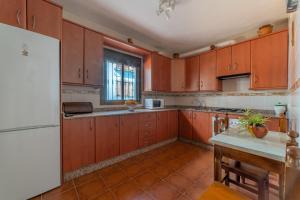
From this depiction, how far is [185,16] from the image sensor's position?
2.40 m

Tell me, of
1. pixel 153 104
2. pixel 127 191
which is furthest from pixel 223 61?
pixel 127 191

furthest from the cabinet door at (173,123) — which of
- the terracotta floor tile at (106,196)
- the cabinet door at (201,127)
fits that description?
the terracotta floor tile at (106,196)

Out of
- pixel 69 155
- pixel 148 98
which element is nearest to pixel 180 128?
pixel 148 98

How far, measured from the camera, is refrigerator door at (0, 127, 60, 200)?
4.57 feet

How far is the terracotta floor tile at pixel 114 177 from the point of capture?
1908 mm

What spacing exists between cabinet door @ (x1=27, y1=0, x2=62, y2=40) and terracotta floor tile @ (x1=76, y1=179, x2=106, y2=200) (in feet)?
6.43


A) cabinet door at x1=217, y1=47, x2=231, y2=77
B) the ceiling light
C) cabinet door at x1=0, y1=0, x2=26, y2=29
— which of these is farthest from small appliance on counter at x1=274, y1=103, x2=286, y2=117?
cabinet door at x1=0, y1=0, x2=26, y2=29

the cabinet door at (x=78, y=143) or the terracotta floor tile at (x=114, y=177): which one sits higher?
the cabinet door at (x=78, y=143)

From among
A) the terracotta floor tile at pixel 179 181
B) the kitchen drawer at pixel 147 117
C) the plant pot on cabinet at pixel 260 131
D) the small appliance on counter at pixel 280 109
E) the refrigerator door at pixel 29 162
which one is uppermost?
the small appliance on counter at pixel 280 109

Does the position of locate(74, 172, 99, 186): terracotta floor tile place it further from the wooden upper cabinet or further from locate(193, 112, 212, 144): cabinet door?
the wooden upper cabinet

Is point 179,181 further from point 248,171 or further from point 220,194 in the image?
point 220,194

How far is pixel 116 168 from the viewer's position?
2291mm

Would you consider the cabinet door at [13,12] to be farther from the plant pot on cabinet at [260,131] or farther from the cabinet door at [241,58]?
the cabinet door at [241,58]

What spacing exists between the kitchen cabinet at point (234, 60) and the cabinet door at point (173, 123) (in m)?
1.44
